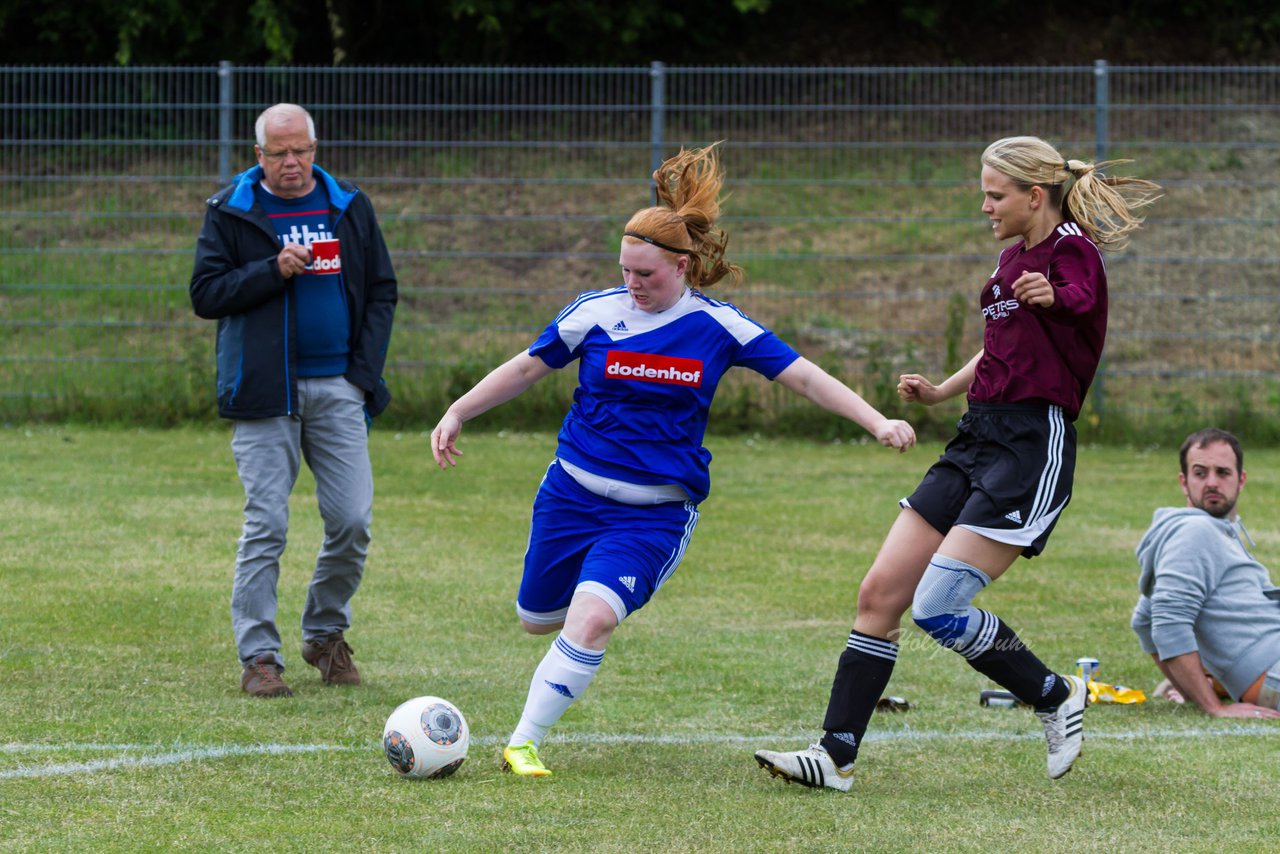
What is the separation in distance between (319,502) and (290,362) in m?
0.56

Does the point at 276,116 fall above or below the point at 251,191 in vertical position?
above

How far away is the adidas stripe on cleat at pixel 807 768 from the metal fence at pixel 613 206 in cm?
952

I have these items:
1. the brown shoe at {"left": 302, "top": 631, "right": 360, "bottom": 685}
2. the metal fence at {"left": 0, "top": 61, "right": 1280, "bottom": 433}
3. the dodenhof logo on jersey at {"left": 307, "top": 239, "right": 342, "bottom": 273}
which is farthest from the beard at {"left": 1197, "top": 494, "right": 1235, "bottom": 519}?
the metal fence at {"left": 0, "top": 61, "right": 1280, "bottom": 433}

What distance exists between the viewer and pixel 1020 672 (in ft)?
17.7

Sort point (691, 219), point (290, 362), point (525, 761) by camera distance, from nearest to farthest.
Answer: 1. point (525, 761)
2. point (691, 219)
3. point (290, 362)

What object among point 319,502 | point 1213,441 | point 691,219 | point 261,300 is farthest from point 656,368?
point 1213,441

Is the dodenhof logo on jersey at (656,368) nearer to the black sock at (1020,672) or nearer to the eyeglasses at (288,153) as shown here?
the black sock at (1020,672)

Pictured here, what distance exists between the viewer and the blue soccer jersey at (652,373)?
18.1ft

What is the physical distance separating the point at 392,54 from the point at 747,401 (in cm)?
1059

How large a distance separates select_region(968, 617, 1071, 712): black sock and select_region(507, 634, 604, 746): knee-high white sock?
4.00 feet

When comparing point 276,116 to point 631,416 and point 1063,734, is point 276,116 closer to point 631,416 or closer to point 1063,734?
point 631,416

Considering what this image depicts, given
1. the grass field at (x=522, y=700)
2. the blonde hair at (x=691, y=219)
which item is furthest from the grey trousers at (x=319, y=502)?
the blonde hair at (x=691, y=219)

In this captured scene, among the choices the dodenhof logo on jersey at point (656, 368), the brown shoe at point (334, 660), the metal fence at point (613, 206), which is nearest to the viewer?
the dodenhof logo on jersey at point (656, 368)

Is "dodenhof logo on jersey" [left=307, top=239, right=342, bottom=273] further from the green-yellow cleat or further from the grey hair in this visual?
the green-yellow cleat
